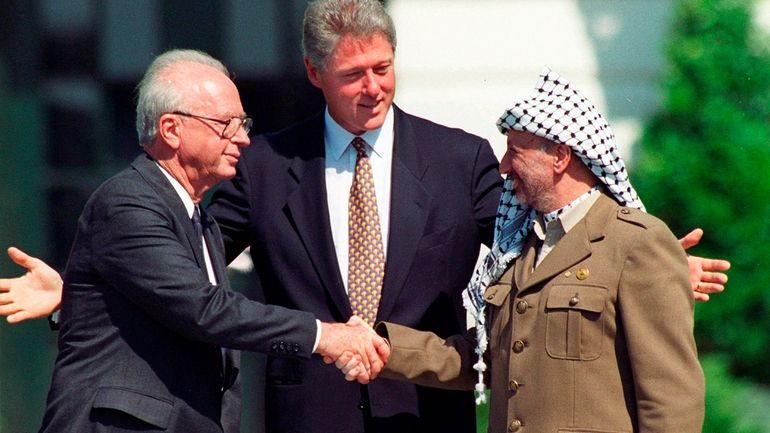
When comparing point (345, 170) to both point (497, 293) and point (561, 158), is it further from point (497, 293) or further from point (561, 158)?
point (561, 158)

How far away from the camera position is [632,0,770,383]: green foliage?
5.94 meters

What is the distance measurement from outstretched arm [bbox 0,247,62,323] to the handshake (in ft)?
2.57

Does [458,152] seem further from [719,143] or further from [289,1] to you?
[289,1]

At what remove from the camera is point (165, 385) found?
370cm

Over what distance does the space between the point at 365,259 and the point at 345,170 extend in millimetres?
299

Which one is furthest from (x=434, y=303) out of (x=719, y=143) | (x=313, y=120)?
(x=719, y=143)

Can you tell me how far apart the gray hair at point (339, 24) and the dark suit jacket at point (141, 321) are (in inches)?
30.2

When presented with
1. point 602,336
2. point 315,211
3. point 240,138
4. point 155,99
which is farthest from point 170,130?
point 602,336

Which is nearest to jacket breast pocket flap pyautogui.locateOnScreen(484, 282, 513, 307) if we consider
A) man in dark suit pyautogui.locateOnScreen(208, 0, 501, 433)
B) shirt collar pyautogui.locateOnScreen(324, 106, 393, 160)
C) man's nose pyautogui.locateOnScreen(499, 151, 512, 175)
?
man's nose pyautogui.locateOnScreen(499, 151, 512, 175)

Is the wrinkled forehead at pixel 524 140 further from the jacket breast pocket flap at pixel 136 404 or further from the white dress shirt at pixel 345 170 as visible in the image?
the jacket breast pocket flap at pixel 136 404

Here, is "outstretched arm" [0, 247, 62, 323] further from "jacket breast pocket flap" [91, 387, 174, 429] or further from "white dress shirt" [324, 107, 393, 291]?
"white dress shirt" [324, 107, 393, 291]

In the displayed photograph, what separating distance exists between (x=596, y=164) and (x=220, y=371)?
114 cm

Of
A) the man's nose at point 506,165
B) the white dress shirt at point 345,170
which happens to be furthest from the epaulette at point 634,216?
the white dress shirt at point 345,170

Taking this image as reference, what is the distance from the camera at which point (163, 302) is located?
144 inches
